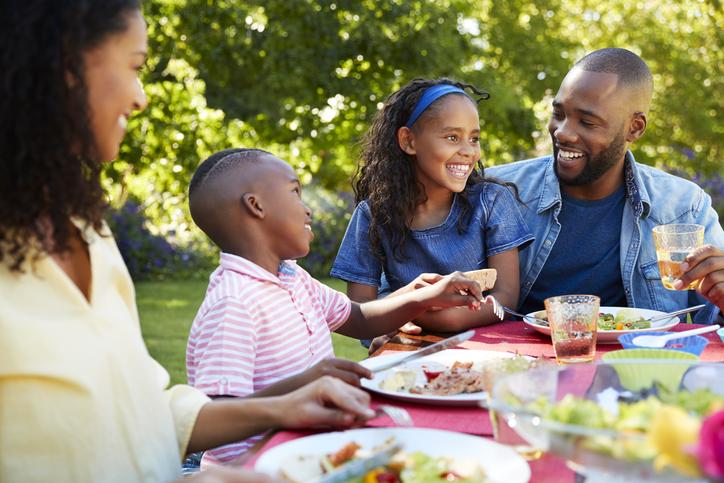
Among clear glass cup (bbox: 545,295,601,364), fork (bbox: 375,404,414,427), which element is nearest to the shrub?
clear glass cup (bbox: 545,295,601,364)

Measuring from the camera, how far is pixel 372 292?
11.5 ft

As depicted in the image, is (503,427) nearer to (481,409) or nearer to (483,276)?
(481,409)

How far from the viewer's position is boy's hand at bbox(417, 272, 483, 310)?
107 inches

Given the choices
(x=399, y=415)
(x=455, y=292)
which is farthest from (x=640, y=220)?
(x=399, y=415)

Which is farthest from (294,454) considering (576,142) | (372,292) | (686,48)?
(686,48)

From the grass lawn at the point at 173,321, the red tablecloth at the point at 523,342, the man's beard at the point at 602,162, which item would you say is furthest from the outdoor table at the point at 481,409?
the grass lawn at the point at 173,321

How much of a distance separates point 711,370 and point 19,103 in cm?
138

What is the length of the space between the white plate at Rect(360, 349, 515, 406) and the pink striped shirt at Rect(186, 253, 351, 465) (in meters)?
0.25

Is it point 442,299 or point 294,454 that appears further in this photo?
point 442,299

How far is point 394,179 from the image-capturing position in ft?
11.9

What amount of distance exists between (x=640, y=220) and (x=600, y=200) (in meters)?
0.25

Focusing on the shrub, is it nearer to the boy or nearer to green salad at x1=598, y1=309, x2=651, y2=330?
the boy

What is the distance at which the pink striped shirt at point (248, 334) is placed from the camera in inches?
86.4

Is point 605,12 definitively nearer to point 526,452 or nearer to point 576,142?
point 576,142
